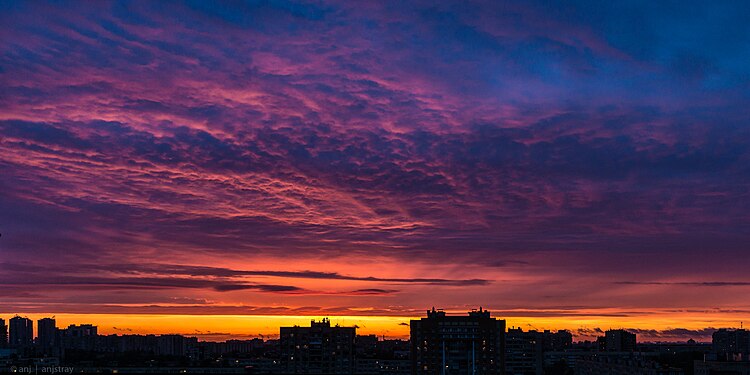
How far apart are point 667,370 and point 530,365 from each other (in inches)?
1368

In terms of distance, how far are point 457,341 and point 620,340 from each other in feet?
346

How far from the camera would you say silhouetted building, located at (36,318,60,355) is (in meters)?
159

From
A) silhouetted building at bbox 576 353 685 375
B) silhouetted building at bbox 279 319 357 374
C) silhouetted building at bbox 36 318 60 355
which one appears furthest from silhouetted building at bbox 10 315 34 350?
silhouetted building at bbox 576 353 685 375

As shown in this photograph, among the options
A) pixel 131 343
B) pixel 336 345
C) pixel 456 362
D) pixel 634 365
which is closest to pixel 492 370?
pixel 456 362

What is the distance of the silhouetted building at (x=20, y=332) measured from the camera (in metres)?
153

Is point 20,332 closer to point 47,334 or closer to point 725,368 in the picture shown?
point 47,334

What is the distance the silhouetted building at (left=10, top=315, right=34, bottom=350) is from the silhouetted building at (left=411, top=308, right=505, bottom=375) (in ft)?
317

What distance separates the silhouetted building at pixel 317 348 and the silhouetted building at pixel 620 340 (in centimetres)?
9715

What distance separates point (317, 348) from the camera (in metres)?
98.2

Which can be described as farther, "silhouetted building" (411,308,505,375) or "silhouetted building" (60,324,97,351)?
"silhouetted building" (60,324,97,351)

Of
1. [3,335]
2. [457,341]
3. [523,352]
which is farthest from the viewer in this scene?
[3,335]

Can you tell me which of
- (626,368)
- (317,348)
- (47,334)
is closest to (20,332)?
(47,334)

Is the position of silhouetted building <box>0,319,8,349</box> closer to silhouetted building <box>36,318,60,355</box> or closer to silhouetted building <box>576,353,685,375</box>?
silhouetted building <box>36,318,60,355</box>

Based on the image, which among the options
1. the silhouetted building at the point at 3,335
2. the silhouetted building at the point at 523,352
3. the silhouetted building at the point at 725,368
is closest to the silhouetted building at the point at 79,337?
the silhouetted building at the point at 3,335
